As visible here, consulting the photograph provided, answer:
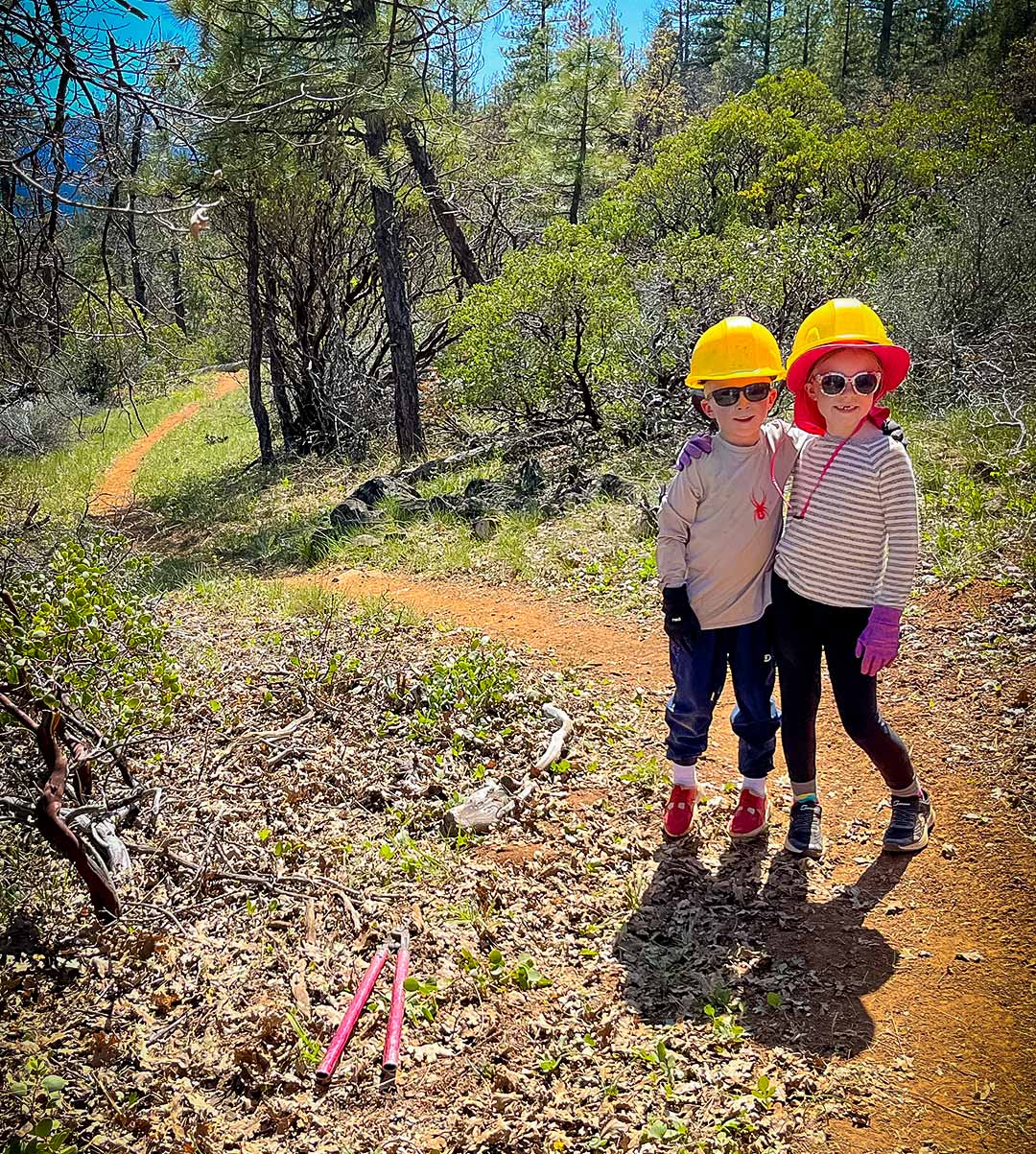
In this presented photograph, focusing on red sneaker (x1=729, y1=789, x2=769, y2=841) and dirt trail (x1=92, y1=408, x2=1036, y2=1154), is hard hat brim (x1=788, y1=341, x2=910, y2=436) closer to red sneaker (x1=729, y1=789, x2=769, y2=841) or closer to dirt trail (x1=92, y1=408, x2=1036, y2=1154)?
red sneaker (x1=729, y1=789, x2=769, y2=841)

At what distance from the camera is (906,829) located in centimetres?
336

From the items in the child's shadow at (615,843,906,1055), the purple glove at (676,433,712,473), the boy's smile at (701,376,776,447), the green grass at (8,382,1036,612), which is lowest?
the child's shadow at (615,843,906,1055)

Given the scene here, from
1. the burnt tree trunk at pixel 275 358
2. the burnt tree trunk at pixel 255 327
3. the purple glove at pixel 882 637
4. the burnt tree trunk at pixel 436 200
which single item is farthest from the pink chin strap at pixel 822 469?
the burnt tree trunk at pixel 275 358

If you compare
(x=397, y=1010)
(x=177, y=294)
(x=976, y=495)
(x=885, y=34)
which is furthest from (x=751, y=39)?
(x=397, y=1010)

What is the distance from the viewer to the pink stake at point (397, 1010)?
2693 millimetres

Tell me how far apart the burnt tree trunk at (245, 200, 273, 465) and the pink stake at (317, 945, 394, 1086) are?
11856 mm

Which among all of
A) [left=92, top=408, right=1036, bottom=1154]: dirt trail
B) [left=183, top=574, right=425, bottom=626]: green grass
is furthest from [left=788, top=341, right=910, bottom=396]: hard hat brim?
[left=183, top=574, right=425, bottom=626]: green grass

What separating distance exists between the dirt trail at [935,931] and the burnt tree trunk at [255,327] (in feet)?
34.3

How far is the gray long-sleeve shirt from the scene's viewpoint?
3.17 meters

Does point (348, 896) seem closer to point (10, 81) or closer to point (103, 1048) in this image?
point (103, 1048)

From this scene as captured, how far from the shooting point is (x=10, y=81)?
2.99 meters

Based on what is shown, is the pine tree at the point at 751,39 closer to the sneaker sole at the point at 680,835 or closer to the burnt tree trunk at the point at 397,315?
the burnt tree trunk at the point at 397,315

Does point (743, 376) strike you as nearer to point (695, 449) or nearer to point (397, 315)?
point (695, 449)

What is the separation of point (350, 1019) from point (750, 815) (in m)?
1.74
